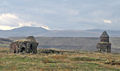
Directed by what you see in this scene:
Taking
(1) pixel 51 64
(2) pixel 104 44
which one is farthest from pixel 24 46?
(2) pixel 104 44

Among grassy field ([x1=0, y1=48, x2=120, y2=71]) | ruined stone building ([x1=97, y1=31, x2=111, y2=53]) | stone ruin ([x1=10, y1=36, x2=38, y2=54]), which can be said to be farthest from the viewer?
ruined stone building ([x1=97, y1=31, x2=111, y2=53])

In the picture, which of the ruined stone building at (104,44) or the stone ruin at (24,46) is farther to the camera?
the ruined stone building at (104,44)

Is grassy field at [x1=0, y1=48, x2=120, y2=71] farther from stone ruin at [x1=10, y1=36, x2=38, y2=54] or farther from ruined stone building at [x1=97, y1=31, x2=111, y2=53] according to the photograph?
ruined stone building at [x1=97, y1=31, x2=111, y2=53]

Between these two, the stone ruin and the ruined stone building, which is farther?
the ruined stone building

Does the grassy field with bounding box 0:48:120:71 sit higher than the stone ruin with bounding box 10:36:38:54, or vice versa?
the stone ruin with bounding box 10:36:38:54

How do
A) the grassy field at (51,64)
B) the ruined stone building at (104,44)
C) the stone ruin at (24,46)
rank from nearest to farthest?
the grassy field at (51,64)
the stone ruin at (24,46)
the ruined stone building at (104,44)

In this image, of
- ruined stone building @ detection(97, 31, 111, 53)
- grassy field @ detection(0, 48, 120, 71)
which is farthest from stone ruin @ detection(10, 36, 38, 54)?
ruined stone building @ detection(97, 31, 111, 53)

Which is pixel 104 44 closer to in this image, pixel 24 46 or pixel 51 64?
pixel 24 46

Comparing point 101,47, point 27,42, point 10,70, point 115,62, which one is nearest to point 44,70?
point 10,70

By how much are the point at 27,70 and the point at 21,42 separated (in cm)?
3376

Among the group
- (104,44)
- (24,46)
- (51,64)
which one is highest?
(24,46)

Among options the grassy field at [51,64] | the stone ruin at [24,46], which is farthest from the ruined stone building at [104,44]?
the grassy field at [51,64]

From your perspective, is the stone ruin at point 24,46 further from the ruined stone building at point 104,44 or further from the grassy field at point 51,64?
the ruined stone building at point 104,44

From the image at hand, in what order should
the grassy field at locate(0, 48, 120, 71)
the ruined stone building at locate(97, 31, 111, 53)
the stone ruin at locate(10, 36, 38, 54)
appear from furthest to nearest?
the ruined stone building at locate(97, 31, 111, 53) < the stone ruin at locate(10, 36, 38, 54) < the grassy field at locate(0, 48, 120, 71)
